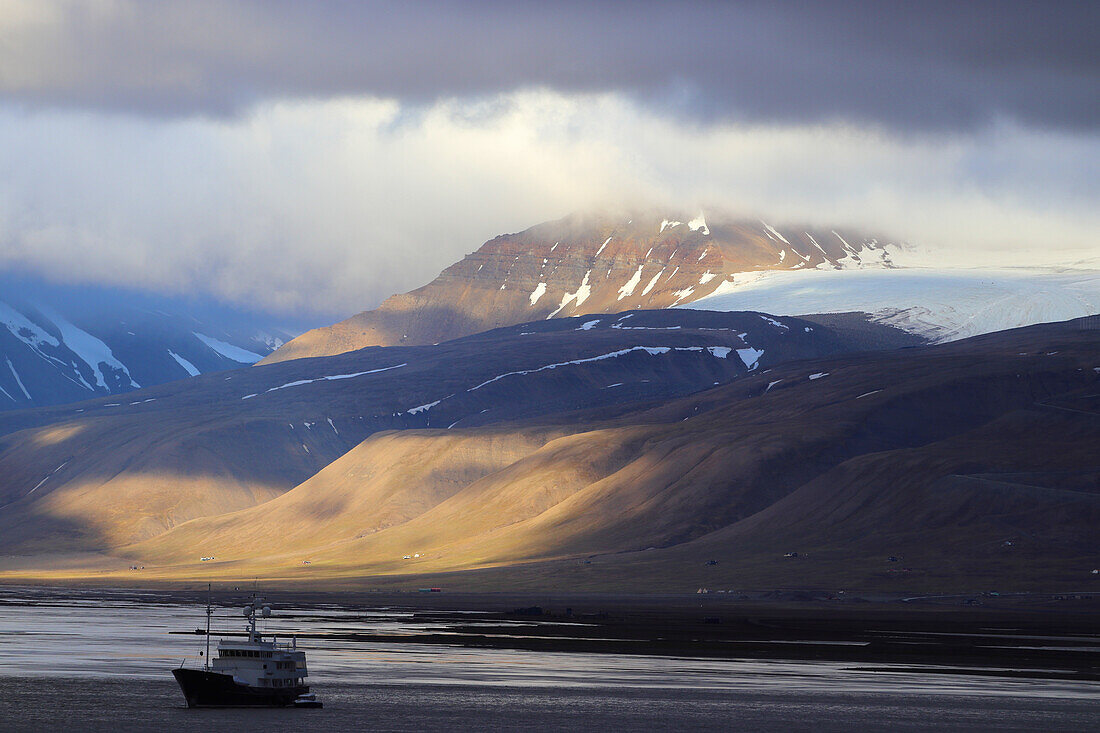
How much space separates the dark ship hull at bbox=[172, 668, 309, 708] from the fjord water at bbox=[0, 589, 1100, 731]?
4.86ft

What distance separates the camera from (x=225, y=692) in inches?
3351

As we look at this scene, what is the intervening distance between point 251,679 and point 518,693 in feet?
46.7

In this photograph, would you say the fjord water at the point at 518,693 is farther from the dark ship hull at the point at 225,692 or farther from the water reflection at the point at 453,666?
the dark ship hull at the point at 225,692

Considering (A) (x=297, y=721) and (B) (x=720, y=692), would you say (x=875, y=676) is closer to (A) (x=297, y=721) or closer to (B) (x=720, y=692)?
(B) (x=720, y=692)

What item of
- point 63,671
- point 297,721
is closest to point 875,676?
point 297,721

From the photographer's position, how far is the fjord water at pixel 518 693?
7831 centimetres

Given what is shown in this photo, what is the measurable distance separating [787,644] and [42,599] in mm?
106580

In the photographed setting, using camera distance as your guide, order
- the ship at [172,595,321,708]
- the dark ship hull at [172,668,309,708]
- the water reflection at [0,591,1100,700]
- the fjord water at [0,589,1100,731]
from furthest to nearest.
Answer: the water reflection at [0,591,1100,700] < the ship at [172,595,321,708] < the dark ship hull at [172,668,309,708] < the fjord water at [0,589,1100,731]

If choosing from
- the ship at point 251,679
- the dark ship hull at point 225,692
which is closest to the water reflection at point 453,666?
the ship at point 251,679

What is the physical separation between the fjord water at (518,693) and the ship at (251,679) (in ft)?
5.13

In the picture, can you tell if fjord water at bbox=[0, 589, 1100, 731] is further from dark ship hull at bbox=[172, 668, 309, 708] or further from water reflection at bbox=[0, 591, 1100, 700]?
dark ship hull at bbox=[172, 668, 309, 708]

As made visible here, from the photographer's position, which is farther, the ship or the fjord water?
the ship

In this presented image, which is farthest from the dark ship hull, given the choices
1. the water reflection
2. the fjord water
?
the water reflection

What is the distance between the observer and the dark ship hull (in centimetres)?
8381
